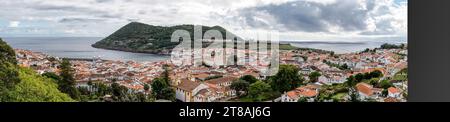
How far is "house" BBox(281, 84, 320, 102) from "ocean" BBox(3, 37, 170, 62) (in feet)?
3.55

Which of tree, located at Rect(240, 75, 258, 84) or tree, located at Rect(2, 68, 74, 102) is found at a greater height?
tree, located at Rect(240, 75, 258, 84)

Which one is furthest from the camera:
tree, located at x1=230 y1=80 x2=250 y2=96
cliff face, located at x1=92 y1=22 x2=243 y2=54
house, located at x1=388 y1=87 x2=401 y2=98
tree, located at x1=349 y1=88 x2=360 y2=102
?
cliff face, located at x1=92 y1=22 x2=243 y2=54

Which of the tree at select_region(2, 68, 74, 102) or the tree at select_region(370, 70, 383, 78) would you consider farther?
the tree at select_region(370, 70, 383, 78)

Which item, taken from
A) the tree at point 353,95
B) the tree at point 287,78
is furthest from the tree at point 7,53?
the tree at point 353,95

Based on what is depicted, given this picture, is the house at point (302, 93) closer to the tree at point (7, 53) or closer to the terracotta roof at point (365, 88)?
the terracotta roof at point (365, 88)

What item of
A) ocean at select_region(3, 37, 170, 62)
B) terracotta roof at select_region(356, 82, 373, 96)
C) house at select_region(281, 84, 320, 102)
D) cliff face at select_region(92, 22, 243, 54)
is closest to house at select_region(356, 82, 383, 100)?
terracotta roof at select_region(356, 82, 373, 96)

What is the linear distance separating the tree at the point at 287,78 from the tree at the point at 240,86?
0.22m

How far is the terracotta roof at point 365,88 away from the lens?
12.0ft

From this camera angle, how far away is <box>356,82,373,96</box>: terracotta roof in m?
3.67

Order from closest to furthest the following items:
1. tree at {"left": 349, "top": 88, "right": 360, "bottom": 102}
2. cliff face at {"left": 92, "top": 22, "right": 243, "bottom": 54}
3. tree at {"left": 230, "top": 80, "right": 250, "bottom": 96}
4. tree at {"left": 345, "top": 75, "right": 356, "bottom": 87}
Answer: tree at {"left": 349, "top": 88, "right": 360, "bottom": 102}
tree at {"left": 230, "top": 80, "right": 250, "bottom": 96}
tree at {"left": 345, "top": 75, "right": 356, "bottom": 87}
cliff face at {"left": 92, "top": 22, "right": 243, "bottom": 54}

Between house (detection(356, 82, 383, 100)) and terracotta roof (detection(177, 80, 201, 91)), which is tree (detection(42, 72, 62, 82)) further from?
house (detection(356, 82, 383, 100))

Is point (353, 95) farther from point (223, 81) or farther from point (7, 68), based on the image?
point (7, 68)

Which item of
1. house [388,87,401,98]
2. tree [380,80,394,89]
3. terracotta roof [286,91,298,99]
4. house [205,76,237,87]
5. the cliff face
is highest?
the cliff face

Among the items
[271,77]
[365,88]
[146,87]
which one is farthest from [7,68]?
[365,88]
